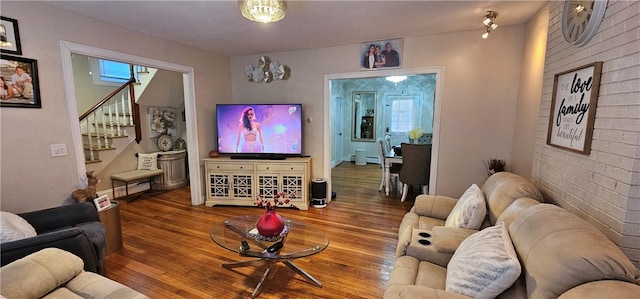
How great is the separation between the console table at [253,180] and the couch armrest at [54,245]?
2.21 meters

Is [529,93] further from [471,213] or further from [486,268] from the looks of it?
[486,268]

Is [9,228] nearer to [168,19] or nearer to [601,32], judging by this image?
[168,19]

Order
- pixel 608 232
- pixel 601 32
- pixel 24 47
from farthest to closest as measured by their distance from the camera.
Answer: pixel 24 47
pixel 601 32
pixel 608 232

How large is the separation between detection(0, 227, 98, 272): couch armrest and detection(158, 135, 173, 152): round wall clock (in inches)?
141

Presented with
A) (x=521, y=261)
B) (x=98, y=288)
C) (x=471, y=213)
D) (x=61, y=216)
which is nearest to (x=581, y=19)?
(x=471, y=213)

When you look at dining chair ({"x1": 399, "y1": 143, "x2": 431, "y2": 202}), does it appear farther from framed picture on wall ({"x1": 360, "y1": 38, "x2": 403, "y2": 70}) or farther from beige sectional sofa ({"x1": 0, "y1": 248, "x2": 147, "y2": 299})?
beige sectional sofa ({"x1": 0, "y1": 248, "x2": 147, "y2": 299})

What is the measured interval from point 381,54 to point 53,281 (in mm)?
3718

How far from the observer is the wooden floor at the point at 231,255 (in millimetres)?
2117

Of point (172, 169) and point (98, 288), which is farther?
point (172, 169)

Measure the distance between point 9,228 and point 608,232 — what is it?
350 centimetres

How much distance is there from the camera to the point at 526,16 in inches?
107

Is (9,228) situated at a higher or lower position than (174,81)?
lower

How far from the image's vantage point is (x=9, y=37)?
2.16 m

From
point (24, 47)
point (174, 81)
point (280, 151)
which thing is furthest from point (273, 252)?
point (174, 81)
